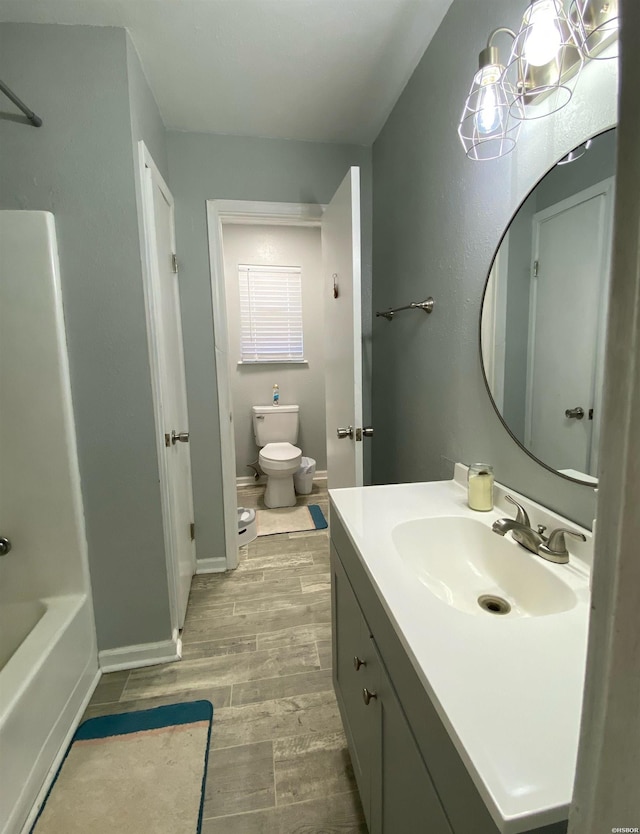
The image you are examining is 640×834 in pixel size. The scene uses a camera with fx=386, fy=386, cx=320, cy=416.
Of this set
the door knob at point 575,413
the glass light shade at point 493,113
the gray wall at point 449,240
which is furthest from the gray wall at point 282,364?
the door knob at point 575,413

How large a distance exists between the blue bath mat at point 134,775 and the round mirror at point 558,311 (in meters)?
1.43

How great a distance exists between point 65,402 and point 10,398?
0.18 m

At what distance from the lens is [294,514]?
3.17 m

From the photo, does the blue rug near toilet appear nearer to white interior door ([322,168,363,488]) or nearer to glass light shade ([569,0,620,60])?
white interior door ([322,168,363,488])

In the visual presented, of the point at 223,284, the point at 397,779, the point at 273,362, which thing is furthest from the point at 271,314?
the point at 397,779

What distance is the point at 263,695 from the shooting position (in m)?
1.51

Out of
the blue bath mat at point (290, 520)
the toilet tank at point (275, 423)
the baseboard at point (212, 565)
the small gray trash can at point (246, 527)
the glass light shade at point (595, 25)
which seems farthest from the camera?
the toilet tank at point (275, 423)

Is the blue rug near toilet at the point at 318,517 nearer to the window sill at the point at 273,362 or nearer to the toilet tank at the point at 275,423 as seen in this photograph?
the toilet tank at the point at 275,423

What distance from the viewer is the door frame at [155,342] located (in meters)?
1.50

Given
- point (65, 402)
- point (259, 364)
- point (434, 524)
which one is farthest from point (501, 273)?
point (259, 364)

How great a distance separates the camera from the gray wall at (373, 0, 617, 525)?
0.97m

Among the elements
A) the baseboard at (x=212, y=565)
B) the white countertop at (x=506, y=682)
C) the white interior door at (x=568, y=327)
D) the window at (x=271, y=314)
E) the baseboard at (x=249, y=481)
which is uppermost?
the window at (x=271, y=314)

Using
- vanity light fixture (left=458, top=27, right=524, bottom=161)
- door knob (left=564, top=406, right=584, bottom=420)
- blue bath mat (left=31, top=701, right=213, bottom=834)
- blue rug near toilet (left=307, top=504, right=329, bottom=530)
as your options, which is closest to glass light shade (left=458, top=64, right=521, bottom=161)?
vanity light fixture (left=458, top=27, right=524, bottom=161)

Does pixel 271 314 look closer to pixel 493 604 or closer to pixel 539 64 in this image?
pixel 539 64
